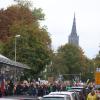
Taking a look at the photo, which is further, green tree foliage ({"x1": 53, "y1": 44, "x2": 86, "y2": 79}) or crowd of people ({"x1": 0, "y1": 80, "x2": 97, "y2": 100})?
green tree foliage ({"x1": 53, "y1": 44, "x2": 86, "y2": 79})

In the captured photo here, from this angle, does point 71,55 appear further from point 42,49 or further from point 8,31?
point 42,49

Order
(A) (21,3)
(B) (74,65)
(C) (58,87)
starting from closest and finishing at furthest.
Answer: (C) (58,87) < (A) (21,3) < (B) (74,65)

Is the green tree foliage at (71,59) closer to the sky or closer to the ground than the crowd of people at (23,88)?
closer to the sky

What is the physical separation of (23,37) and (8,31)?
14.7 metres

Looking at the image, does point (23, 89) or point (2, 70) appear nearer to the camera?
point (23, 89)

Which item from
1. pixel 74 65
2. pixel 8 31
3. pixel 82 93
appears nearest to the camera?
pixel 82 93

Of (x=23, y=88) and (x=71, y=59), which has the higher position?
(x=71, y=59)

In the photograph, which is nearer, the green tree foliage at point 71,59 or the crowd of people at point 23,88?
the crowd of people at point 23,88

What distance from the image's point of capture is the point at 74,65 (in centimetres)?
15775

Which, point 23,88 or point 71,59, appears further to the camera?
point 71,59

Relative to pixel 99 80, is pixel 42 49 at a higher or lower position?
higher

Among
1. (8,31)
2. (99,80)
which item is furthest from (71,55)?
(99,80)

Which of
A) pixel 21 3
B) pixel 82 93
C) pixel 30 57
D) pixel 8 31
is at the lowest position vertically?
pixel 82 93

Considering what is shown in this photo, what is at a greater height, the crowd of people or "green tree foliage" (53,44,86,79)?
"green tree foliage" (53,44,86,79)
